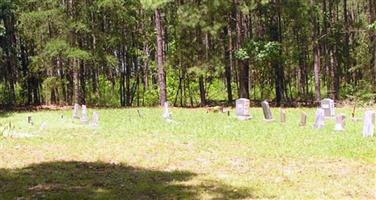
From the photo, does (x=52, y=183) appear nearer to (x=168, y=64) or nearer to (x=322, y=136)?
(x=322, y=136)

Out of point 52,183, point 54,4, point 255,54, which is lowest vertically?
point 52,183

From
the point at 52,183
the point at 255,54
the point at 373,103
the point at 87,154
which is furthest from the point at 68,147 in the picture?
the point at 373,103

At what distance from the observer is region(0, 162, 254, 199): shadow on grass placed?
38.8 ft

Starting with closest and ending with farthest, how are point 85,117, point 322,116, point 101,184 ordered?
point 101,184, point 322,116, point 85,117

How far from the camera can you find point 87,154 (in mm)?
16844

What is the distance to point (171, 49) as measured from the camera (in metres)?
40.0

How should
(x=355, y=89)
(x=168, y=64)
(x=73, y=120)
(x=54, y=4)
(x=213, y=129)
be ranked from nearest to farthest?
(x=213, y=129) < (x=73, y=120) < (x=54, y=4) < (x=168, y=64) < (x=355, y=89)

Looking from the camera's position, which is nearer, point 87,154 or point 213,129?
point 87,154

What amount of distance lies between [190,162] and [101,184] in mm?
3187

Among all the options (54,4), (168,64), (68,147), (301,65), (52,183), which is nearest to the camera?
(52,183)

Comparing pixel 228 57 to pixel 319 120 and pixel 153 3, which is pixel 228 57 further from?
pixel 319 120

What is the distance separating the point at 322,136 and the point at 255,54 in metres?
16.3

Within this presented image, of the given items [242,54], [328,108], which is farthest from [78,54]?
[328,108]

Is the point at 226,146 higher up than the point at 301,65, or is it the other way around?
the point at 301,65
